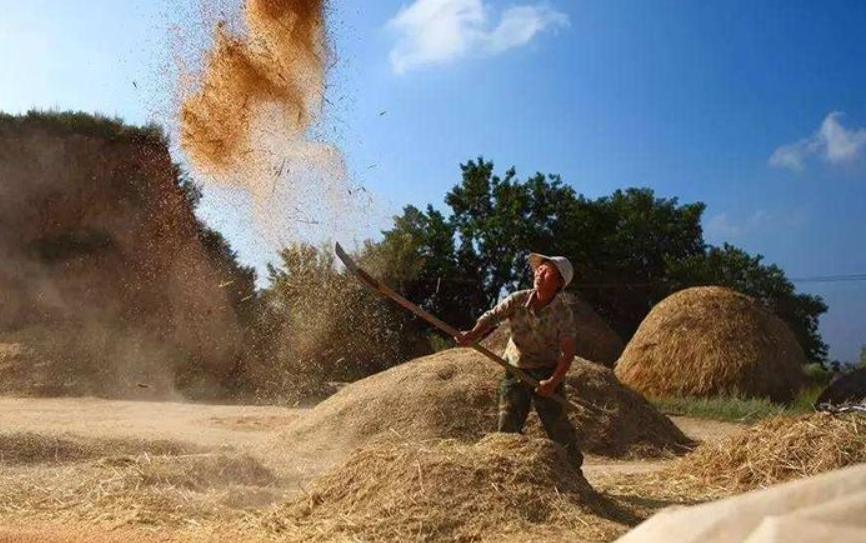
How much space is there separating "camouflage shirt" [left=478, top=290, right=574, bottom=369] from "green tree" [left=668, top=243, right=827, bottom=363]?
74.4ft

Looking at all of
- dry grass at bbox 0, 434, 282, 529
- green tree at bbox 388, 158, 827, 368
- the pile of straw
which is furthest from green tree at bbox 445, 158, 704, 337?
dry grass at bbox 0, 434, 282, 529

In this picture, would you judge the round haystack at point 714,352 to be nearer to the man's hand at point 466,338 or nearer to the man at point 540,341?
the man at point 540,341

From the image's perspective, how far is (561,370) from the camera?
5.96m

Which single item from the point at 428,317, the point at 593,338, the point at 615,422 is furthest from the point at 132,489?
the point at 593,338

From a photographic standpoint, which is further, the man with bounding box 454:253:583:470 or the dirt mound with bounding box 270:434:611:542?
the man with bounding box 454:253:583:470

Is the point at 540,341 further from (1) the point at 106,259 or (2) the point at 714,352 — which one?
(1) the point at 106,259

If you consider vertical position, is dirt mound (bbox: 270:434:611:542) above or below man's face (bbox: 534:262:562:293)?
below

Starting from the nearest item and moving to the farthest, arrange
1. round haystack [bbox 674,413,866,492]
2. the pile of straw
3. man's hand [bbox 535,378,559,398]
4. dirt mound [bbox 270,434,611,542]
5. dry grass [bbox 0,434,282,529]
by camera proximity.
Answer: dirt mound [bbox 270,434,611,542]
dry grass [bbox 0,434,282,529]
man's hand [bbox 535,378,559,398]
round haystack [bbox 674,413,866,492]
the pile of straw

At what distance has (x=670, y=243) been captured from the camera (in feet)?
99.2

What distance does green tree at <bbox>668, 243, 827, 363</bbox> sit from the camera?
27875mm

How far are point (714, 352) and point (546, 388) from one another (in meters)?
10.7

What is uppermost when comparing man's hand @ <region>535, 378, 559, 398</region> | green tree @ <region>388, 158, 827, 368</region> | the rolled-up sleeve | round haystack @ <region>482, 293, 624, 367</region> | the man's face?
green tree @ <region>388, 158, 827, 368</region>

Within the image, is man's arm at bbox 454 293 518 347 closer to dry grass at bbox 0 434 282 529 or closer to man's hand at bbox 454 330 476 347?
man's hand at bbox 454 330 476 347

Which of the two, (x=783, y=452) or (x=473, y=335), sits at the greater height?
(x=473, y=335)
